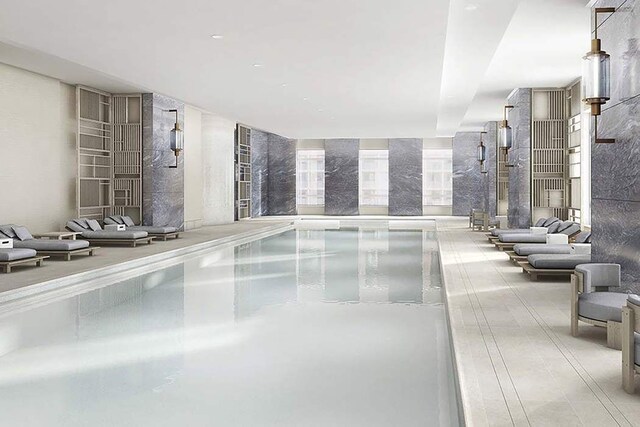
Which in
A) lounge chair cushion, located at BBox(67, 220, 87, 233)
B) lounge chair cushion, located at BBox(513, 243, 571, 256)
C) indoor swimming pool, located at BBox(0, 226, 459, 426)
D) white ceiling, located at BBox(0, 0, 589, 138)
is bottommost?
indoor swimming pool, located at BBox(0, 226, 459, 426)

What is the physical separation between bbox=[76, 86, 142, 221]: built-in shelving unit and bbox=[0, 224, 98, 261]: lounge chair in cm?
388

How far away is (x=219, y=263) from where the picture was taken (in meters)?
12.0

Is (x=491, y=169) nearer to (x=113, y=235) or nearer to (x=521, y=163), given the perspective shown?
(x=521, y=163)

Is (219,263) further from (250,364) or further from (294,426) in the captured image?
(294,426)

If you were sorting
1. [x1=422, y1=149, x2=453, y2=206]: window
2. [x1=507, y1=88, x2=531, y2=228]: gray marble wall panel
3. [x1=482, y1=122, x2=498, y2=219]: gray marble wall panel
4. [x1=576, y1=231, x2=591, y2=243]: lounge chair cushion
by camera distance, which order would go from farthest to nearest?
[x1=422, y1=149, x2=453, y2=206]: window, [x1=482, y1=122, x2=498, y2=219]: gray marble wall panel, [x1=507, y1=88, x2=531, y2=228]: gray marble wall panel, [x1=576, y1=231, x2=591, y2=243]: lounge chair cushion

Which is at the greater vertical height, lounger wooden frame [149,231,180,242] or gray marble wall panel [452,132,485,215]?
gray marble wall panel [452,132,485,215]

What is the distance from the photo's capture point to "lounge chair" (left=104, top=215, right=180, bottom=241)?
14.6 m

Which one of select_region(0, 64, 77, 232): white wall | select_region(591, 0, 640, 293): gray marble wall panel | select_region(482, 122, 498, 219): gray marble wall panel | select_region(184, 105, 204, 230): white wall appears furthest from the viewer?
select_region(482, 122, 498, 219): gray marble wall panel

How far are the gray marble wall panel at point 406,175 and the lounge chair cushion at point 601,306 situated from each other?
22.5 m

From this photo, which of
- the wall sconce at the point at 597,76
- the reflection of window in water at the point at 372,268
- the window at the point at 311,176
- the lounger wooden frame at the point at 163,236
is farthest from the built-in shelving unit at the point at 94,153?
the window at the point at 311,176

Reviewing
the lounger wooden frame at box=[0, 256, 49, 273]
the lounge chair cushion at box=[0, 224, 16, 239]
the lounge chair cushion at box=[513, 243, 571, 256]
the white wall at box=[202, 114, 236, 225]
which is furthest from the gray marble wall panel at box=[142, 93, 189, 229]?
the lounge chair cushion at box=[513, 243, 571, 256]

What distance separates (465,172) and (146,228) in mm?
16298

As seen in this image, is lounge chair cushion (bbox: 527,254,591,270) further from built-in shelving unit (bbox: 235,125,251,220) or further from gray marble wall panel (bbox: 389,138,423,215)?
gray marble wall panel (bbox: 389,138,423,215)

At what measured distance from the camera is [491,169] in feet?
73.7
